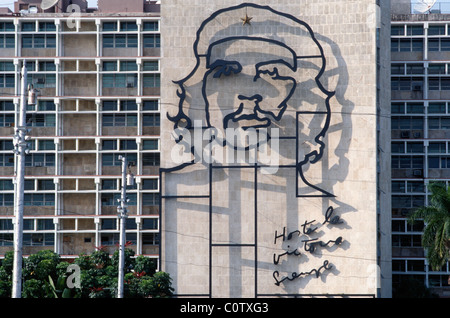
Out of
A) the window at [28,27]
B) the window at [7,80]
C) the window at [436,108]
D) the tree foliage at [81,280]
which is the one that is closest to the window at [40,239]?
the window at [7,80]

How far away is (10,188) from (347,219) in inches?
1103

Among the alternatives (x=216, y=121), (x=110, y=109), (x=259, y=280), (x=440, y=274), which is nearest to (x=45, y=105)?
(x=110, y=109)

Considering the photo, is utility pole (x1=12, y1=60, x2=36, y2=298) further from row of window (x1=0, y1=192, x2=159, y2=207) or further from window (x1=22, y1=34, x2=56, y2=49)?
window (x1=22, y1=34, x2=56, y2=49)

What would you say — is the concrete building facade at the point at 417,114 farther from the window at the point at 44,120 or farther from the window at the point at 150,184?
the window at the point at 44,120

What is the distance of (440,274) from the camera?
6006 cm

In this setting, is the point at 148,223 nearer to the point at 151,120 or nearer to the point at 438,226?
the point at 151,120

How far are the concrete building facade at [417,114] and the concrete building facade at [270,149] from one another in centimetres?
1596

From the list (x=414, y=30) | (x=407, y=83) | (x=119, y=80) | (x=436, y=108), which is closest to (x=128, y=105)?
(x=119, y=80)

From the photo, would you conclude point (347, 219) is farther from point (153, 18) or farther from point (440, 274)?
point (153, 18)

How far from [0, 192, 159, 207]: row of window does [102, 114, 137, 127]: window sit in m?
5.36

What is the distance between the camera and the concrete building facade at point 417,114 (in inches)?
2391

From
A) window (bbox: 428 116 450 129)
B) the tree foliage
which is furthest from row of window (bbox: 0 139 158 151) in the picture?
window (bbox: 428 116 450 129)

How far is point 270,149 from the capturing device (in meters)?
44.7

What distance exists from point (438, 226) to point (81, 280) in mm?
19584
